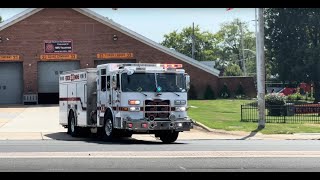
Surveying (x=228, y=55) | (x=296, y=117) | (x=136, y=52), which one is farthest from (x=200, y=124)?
(x=228, y=55)

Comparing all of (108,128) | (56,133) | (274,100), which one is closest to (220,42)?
(274,100)

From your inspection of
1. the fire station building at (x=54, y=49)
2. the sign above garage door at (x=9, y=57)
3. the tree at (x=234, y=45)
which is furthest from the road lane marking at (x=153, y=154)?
the tree at (x=234, y=45)

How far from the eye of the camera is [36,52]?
45000 mm

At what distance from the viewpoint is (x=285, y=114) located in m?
32.0

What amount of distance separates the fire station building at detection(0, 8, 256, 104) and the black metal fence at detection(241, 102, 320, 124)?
46.2 feet

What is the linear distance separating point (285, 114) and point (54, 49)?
69.0 ft

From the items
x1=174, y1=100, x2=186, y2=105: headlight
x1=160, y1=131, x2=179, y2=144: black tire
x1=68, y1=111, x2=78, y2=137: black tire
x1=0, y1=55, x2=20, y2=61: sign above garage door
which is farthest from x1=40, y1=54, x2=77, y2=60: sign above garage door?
x1=174, y1=100, x2=186, y2=105: headlight

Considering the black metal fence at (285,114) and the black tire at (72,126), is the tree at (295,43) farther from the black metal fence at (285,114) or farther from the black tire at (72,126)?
the black tire at (72,126)

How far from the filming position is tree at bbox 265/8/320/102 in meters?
51.0

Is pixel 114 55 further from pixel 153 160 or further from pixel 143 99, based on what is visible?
pixel 153 160

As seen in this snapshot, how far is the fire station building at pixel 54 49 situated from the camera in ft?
148

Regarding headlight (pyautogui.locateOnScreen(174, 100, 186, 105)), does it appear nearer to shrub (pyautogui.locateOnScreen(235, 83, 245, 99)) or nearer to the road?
the road
